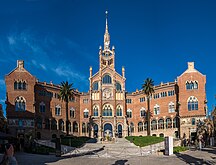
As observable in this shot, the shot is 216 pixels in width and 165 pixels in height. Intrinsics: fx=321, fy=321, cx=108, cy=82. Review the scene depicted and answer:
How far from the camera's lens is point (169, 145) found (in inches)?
1550

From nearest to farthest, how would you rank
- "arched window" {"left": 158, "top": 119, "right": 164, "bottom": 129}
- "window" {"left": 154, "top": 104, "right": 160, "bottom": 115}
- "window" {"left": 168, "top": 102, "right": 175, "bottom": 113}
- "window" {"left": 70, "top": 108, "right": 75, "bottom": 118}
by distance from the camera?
"window" {"left": 168, "top": 102, "right": 175, "bottom": 113} < "arched window" {"left": 158, "top": 119, "right": 164, "bottom": 129} < "window" {"left": 154, "top": 104, "right": 160, "bottom": 115} < "window" {"left": 70, "top": 108, "right": 75, "bottom": 118}

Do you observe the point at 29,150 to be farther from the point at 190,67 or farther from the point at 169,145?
the point at 190,67

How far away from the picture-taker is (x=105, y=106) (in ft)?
277

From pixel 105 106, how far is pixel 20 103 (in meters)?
23.9

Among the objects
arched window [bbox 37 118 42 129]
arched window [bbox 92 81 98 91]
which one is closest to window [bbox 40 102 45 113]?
arched window [bbox 37 118 42 129]

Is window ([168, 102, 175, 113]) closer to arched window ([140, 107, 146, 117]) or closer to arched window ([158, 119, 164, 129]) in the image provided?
arched window ([158, 119, 164, 129])

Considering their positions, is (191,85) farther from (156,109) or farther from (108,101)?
(108,101)

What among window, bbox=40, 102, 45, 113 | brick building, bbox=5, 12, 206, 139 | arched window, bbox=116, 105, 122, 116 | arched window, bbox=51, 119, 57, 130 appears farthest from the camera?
arched window, bbox=116, 105, 122, 116

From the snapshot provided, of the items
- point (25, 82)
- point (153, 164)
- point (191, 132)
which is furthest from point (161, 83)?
point (153, 164)

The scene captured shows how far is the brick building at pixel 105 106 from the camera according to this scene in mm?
69562

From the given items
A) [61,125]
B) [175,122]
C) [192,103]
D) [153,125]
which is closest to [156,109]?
[153,125]

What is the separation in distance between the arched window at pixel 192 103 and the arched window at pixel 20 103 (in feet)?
121

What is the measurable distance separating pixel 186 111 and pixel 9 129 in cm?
3892

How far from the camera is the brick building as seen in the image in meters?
69.6
